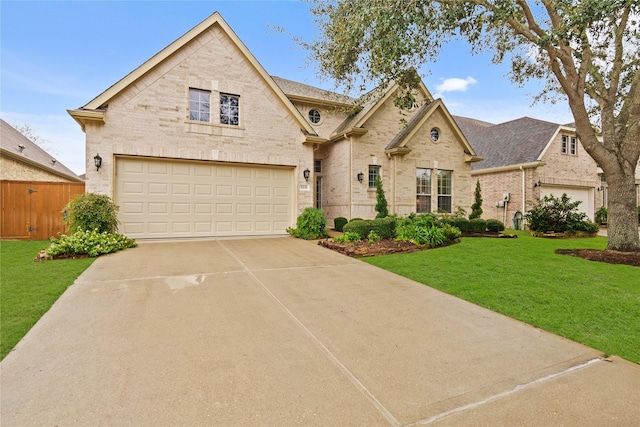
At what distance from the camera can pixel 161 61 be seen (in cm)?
979

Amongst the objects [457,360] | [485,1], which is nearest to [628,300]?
[457,360]

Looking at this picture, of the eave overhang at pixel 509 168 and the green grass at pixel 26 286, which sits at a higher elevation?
the eave overhang at pixel 509 168

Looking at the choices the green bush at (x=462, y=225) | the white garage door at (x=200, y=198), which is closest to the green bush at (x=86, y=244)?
the white garage door at (x=200, y=198)

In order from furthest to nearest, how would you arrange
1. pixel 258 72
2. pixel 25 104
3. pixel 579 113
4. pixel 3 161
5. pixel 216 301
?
1. pixel 25 104
2. pixel 3 161
3. pixel 258 72
4. pixel 579 113
5. pixel 216 301

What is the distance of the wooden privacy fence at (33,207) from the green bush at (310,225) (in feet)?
24.6

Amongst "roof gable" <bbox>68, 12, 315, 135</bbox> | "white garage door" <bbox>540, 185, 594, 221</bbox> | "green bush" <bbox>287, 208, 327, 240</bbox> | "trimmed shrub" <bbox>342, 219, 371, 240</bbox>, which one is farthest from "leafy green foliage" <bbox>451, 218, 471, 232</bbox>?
"white garage door" <bbox>540, 185, 594, 221</bbox>

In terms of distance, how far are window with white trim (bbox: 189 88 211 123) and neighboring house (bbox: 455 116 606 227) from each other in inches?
639

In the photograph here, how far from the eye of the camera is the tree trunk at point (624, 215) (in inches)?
296

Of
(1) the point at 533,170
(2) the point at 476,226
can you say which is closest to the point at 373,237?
(2) the point at 476,226

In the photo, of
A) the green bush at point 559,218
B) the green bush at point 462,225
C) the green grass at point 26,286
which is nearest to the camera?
the green grass at point 26,286

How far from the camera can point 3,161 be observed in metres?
13.5

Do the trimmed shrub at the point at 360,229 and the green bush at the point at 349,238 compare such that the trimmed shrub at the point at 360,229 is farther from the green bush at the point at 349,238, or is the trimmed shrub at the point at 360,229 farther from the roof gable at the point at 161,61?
the roof gable at the point at 161,61

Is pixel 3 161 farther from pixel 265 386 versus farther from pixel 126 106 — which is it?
pixel 265 386

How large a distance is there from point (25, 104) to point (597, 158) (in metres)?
26.3
